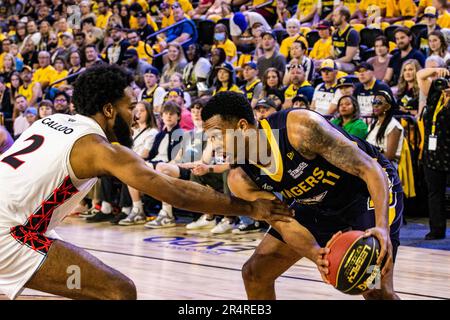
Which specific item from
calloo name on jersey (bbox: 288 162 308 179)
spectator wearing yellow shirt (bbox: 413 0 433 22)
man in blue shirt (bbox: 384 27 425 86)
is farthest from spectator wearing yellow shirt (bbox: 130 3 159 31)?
calloo name on jersey (bbox: 288 162 308 179)

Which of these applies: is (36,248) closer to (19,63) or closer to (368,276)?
(368,276)

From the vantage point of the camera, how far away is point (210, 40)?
1366cm

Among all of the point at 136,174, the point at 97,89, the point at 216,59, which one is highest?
the point at 97,89

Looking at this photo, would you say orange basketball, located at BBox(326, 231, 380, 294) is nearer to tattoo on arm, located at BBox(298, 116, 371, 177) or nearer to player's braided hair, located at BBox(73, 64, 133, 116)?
tattoo on arm, located at BBox(298, 116, 371, 177)

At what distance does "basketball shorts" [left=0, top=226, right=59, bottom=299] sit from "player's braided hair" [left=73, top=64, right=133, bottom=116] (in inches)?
25.7

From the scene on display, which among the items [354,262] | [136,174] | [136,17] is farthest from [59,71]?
[354,262]

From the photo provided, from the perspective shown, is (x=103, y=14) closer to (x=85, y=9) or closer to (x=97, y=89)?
(x=85, y=9)

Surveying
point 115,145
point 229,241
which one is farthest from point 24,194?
point 229,241

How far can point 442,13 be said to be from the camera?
1107 centimetres

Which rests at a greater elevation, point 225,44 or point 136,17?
point 136,17

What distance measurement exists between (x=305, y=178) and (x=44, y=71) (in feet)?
37.1

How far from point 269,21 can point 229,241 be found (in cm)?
634

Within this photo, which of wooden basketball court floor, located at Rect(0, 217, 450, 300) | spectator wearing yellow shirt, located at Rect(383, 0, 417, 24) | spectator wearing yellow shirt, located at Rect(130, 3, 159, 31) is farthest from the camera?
spectator wearing yellow shirt, located at Rect(130, 3, 159, 31)

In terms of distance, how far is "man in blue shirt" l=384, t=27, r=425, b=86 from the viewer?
1006cm
